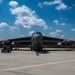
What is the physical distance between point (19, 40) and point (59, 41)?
10.4 meters

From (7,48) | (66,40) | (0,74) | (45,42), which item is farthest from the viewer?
(45,42)

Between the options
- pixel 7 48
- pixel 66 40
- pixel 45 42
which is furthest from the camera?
pixel 45 42

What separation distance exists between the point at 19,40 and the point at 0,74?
4114 centimetres

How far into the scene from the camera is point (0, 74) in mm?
11273

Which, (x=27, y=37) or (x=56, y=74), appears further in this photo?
(x=27, y=37)

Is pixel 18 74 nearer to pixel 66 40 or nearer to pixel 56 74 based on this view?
pixel 56 74

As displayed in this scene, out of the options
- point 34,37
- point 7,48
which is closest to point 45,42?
point 34,37

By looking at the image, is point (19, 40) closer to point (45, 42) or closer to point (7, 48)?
point (45, 42)

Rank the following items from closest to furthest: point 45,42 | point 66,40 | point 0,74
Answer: point 0,74 < point 66,40 < point 45,42

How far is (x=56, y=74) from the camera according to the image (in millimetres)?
11383

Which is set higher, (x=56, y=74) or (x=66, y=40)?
(x=66, y=40)

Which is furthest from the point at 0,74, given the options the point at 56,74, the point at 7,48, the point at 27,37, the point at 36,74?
the point at 27,37

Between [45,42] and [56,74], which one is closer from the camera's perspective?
[56,74]

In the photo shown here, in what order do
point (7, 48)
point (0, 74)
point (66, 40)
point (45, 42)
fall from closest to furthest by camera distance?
point (0, 74)
point (7, 48)
point (66, 40)
point (45, 42)
